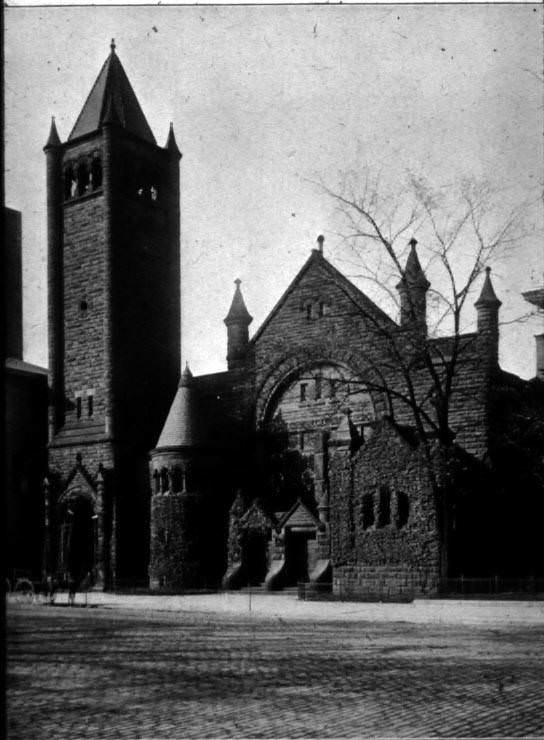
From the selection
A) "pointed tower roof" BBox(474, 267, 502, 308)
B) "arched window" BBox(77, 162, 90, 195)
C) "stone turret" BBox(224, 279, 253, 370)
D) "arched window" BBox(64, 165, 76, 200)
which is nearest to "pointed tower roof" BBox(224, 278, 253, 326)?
"stone turret" BBox(224, 279, 253, 370)

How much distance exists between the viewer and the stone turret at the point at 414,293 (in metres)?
31.8

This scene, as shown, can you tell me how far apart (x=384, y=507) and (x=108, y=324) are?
16.3m

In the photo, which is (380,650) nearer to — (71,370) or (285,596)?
(285,596)

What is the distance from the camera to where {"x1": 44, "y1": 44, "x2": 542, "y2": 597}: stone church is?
3372 centimetres

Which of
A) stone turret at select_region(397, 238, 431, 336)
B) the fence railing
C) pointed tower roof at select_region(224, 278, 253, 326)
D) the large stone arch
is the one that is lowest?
the fence railing

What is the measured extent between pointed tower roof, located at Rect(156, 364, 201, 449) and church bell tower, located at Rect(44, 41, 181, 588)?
9.26 ft

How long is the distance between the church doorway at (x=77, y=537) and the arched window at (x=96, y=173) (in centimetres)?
1419

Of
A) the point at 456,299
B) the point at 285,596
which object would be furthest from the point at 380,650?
the point at 285,596

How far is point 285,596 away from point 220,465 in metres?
8.25

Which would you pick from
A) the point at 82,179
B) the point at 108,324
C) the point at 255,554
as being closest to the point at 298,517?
the point at 255,554

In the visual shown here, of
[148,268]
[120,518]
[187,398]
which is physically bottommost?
[120,518]

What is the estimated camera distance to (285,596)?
115 feet

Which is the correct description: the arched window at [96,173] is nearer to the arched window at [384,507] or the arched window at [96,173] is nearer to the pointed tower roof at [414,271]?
the pointed tower roof at [414,271]

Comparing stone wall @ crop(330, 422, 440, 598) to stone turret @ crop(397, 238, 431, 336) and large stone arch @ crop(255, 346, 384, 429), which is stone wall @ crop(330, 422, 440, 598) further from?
large stone arch @ crop(255, 346, 384, 429)
